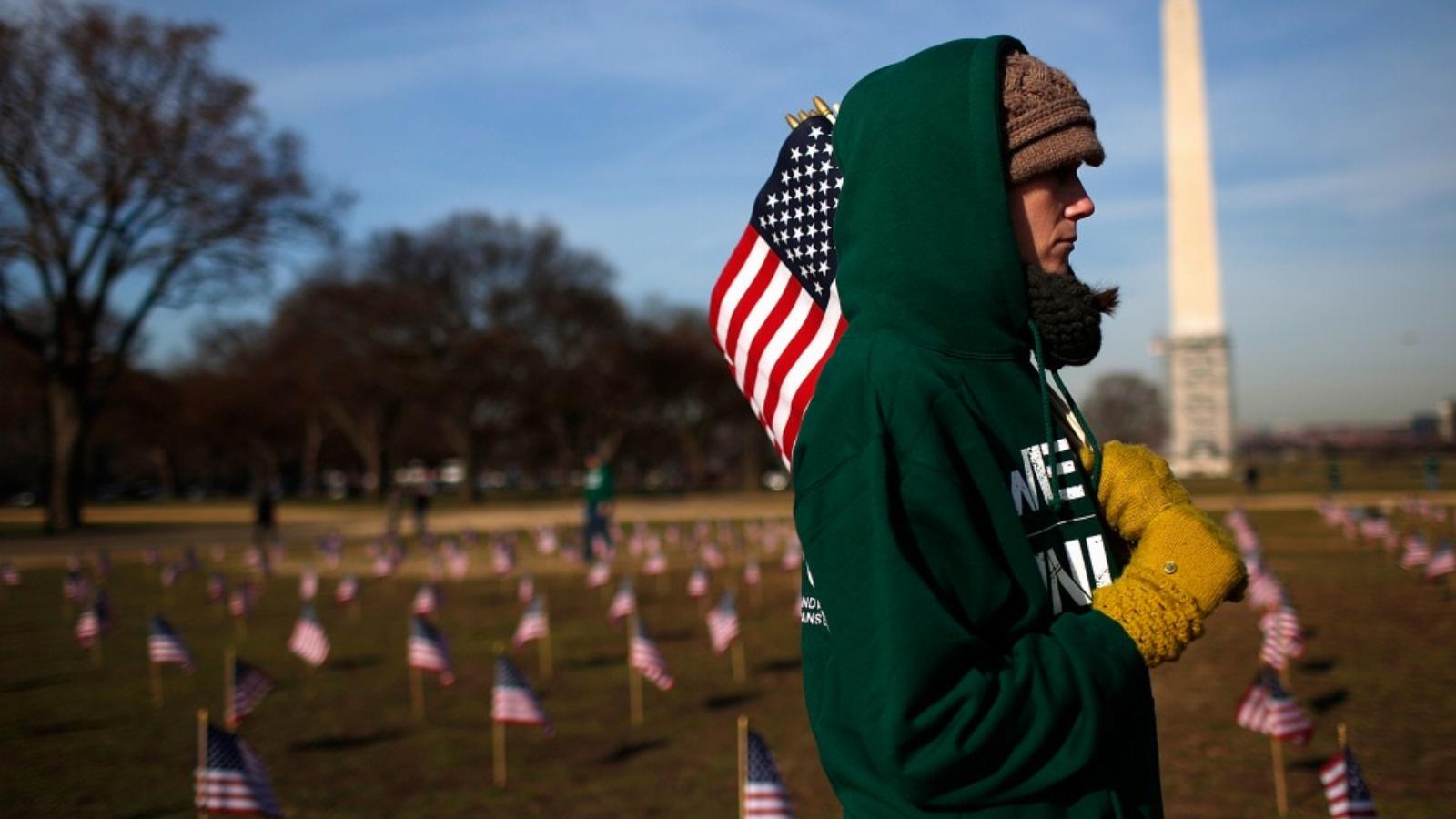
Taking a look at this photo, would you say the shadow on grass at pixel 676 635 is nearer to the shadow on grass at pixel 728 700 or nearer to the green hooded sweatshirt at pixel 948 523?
the shadow on grass at pixel 728 700

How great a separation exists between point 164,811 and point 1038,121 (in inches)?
279

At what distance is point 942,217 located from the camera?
4.80 ft

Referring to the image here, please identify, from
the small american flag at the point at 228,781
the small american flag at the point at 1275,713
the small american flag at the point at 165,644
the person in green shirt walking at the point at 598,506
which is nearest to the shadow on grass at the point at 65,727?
the small american flag at the point at 165,644

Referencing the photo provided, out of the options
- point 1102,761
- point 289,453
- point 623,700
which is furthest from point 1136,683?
point 289,453

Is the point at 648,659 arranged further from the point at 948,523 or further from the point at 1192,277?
the point at 1192,277

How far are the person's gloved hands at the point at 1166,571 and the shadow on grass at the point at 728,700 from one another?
332 inches

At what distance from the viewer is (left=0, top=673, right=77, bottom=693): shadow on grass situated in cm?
1059

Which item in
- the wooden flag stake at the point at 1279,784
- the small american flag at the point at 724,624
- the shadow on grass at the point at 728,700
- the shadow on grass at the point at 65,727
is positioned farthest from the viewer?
the small american flag at the point at 724,624

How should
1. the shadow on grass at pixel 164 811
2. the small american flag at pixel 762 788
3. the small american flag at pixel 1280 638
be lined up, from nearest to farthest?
the small american flag at pixel 762 788 → the shadow on grass at pixel 164 811 → the small american flag at pixel 1280 638

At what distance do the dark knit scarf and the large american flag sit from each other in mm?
588

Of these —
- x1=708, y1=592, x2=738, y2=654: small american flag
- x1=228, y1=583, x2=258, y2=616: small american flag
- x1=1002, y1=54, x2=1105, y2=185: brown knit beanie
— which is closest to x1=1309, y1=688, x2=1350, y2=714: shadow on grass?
x1=708, y1=592, x2=738, y2=654: small american flag

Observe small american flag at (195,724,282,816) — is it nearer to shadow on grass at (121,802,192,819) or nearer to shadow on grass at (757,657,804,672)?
shadow on grass at (121,802,192,819)

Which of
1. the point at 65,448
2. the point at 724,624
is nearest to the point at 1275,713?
the point at 724,624

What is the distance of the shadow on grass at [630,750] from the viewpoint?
795 centimetres
